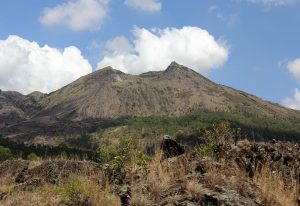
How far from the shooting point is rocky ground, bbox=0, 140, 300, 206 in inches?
340

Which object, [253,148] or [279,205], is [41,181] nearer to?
[253,148]

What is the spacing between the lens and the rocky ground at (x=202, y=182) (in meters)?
8.63

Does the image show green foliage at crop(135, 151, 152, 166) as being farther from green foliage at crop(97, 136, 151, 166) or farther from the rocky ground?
the rocky ground

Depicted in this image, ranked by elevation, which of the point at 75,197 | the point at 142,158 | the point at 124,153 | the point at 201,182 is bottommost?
the point at 75,197

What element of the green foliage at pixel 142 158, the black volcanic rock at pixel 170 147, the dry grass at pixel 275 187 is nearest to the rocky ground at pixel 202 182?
the dry grass at pixel 275 187

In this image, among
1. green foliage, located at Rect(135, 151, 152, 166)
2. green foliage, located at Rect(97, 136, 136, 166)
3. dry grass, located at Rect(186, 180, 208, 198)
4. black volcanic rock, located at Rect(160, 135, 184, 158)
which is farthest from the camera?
green foliage, located at Rect(97, 136, 136, 166)

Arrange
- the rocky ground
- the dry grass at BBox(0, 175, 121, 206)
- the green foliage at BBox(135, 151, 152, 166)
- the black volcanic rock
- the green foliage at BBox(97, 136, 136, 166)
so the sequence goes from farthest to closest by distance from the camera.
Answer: the green foliage at BBox(97, 136, 136, 166), the black volcanic rock, the green foliage at BBox(135, 151, 152, 166), the dry grass at BBox(0, 175, 121, 206), the rocky ground

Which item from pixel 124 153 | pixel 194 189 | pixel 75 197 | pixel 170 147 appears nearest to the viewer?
pixel 194 189

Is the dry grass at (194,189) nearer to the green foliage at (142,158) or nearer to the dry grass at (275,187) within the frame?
the dry grass at (275,187)

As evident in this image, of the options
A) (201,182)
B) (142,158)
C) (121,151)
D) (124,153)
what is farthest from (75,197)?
(124,153)

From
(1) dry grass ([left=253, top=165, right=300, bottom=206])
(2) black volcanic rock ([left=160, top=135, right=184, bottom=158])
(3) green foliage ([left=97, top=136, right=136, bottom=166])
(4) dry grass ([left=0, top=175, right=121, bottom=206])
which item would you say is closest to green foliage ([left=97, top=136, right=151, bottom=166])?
(3) green foliage ([left=97, top=136, right=136, bottom=166])

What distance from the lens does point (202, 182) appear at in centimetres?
912

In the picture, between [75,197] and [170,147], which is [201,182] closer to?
[75,197]

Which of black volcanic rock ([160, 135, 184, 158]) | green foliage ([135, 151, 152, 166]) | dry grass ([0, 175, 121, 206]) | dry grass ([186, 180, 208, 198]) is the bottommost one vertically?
dry grass ([0, 175, 121, 206])
